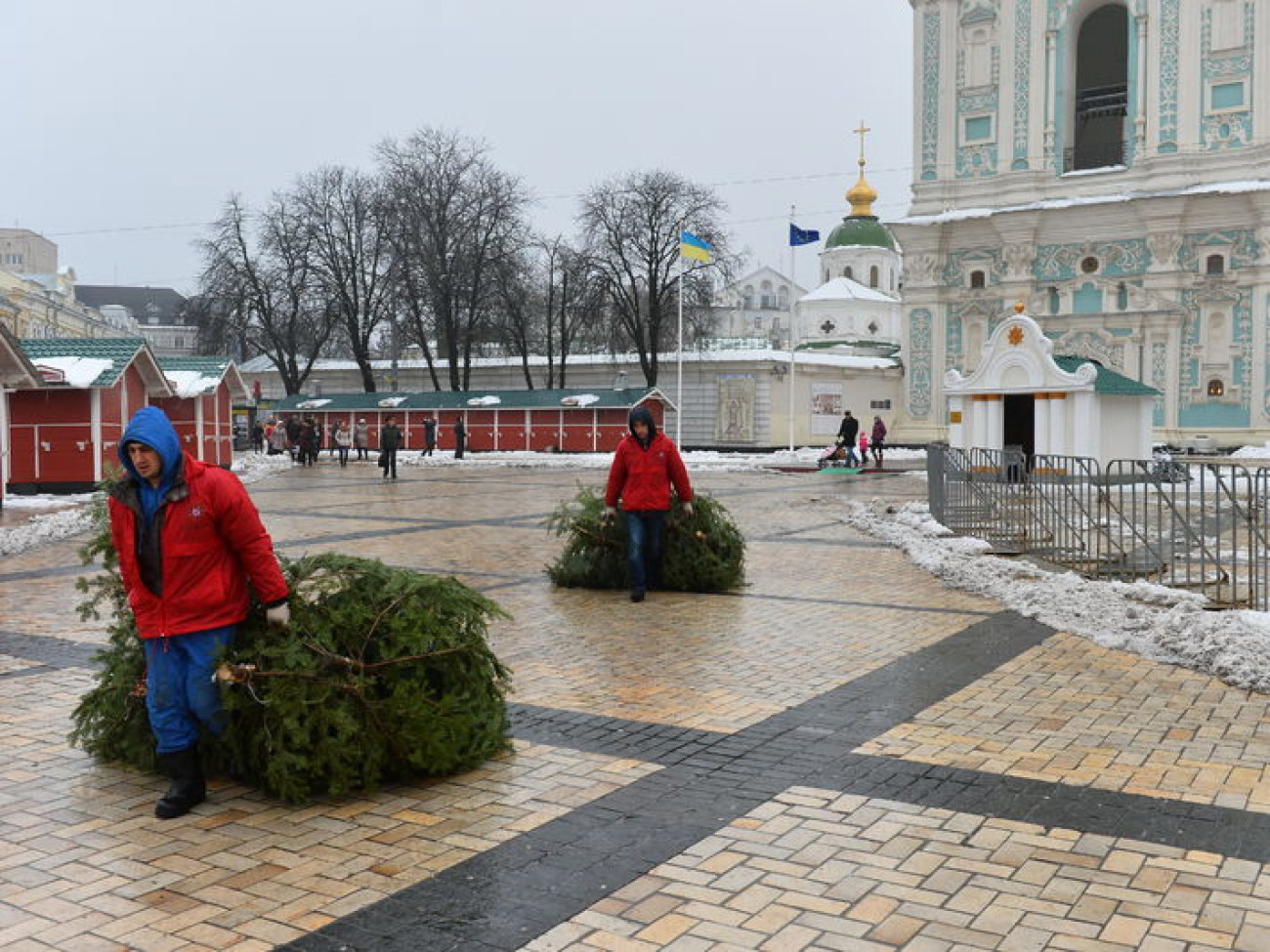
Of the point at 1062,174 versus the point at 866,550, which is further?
the point at 1062,174

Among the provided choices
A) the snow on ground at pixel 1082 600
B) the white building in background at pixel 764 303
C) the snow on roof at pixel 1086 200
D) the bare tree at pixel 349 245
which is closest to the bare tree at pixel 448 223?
the bare tree at pixel 349 245

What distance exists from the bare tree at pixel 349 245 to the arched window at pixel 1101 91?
2999 cm

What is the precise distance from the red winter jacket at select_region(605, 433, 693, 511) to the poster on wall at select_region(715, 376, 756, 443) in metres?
41.9

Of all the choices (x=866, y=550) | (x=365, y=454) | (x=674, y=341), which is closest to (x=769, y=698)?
(x=866, y=550)

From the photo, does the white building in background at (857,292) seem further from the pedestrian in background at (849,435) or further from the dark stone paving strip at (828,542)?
the dark stone paving strip at (828,542)

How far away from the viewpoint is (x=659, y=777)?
5.59m

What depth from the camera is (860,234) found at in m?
84.3

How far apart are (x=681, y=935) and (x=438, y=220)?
51.9 metres

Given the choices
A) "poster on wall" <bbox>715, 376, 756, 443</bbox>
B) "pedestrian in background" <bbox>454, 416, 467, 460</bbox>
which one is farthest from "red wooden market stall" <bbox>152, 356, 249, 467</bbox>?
"poster on wall" <bbox>715, 376, 756, 443</bbox>

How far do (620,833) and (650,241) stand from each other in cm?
4935

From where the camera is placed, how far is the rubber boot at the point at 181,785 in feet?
16.8

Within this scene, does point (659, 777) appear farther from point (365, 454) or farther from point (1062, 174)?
point (1062, 174)

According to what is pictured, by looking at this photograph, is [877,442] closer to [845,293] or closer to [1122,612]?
[1122,612]

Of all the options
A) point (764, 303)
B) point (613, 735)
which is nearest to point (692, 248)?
point (613, 735)
